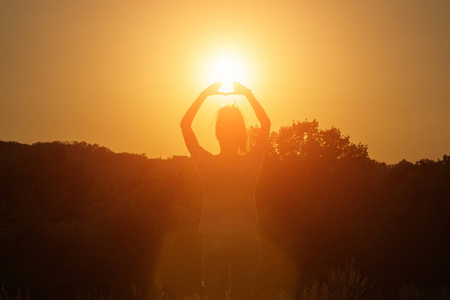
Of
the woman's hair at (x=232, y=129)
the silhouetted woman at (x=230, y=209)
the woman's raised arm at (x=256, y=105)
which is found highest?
the woman's raised arm at (x=256, y=105)

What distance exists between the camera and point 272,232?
25781 mm

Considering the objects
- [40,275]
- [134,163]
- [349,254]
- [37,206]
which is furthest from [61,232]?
[134,163]

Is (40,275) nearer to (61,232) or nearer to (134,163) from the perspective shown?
(61,232)

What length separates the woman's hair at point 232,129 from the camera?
4492 millimetres

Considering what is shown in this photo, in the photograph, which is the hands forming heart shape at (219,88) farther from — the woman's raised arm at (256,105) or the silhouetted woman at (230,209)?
the silhouetted woman at (230,209)

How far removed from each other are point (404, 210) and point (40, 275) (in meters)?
15.0

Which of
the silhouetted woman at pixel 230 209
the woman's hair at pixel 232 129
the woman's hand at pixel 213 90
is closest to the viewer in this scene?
the silhouetted woman at pixel 230 209

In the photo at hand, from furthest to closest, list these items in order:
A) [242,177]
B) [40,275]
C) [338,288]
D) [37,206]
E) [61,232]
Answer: [37,206] < [61,232] < [40,275] < [338,288] < [242,177]

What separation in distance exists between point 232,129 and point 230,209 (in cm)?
60

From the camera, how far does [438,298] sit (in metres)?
10.8

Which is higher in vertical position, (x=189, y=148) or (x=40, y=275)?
(x=189, y=148)

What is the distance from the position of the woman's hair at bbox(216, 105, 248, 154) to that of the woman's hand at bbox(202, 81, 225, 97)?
0.71ft

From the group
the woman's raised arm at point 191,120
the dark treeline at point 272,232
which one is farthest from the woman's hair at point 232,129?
the dark treeline at point 272,232

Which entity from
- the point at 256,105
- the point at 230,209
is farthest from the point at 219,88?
the point at 230,209
